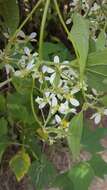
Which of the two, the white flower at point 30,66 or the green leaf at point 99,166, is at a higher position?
the white flower at point 30,66

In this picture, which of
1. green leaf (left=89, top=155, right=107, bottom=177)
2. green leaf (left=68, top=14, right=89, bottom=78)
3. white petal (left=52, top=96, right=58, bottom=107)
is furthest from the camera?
green leaf (left=89, top=155, right=107, bottom=177)

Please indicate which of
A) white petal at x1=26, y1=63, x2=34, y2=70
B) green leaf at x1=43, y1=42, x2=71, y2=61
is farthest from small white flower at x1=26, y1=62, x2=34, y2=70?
green leaf at x1=43, y1=42, x2=71, y2=61

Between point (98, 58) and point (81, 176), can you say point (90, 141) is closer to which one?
point (81, 176)

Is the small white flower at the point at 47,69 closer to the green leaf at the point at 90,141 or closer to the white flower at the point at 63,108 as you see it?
the white flower at the point at 63,108

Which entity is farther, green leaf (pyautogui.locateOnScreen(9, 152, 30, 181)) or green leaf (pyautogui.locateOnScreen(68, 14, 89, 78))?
green leaf (pyautogui.locateOnScreen(9, 152, 30, 181))

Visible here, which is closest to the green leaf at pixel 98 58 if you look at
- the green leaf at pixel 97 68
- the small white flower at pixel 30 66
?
the green leaf at pixel 97 68

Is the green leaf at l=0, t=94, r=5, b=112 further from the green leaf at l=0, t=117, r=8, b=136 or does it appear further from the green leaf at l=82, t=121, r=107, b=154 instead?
the green leaf at l=82, t=121, r=107, b=154
